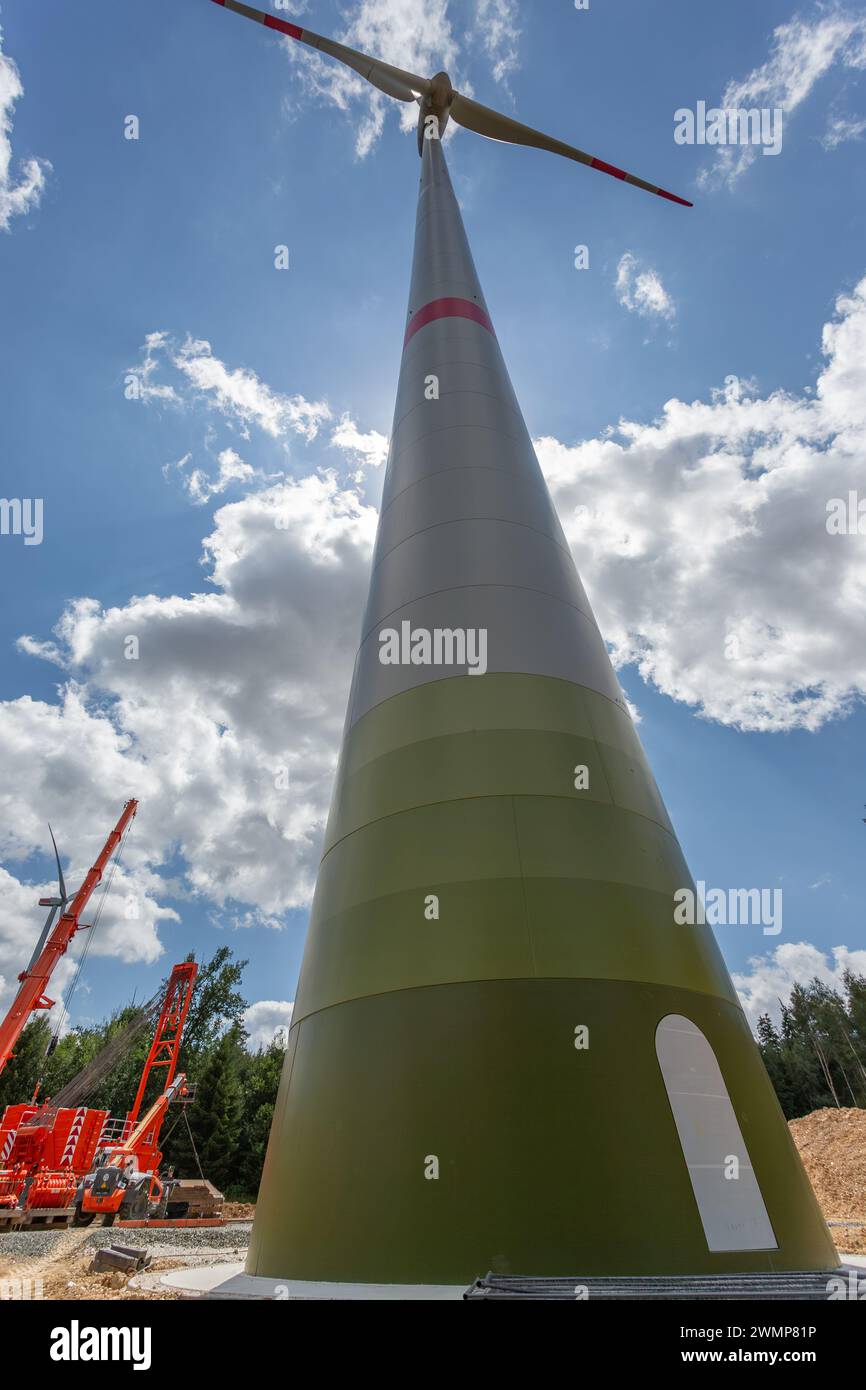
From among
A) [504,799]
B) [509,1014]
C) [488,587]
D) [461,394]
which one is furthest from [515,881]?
[461,394]

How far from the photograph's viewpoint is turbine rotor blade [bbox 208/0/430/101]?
17.2 m

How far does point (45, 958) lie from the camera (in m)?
27.6

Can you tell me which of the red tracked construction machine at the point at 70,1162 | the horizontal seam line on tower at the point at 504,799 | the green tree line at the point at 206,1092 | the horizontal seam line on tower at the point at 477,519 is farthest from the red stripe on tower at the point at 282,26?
the green tree line at the point at 206,1092

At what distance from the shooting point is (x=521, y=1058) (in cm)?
420

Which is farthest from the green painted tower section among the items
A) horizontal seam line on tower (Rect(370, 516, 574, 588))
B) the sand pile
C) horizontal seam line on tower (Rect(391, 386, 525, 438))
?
the sand pile

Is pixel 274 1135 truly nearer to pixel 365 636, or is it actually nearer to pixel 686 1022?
pixel 686 1022

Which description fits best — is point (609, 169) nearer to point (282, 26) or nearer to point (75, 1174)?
point (282, 26)

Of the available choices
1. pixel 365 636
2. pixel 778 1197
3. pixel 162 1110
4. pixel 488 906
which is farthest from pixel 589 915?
pixel 162 1110

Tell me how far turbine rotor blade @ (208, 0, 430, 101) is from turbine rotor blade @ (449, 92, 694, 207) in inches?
54.9

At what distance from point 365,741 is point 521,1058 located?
335 cm

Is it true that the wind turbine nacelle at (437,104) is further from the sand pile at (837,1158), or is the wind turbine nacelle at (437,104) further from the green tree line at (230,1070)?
the green tree line at (230,1070)

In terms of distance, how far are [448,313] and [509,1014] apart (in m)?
11.8

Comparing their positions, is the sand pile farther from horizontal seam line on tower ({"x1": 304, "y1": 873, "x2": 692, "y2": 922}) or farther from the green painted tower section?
horizontal seam line on tower ({"x1": 304, "y1": 873, "x2": 692, "y2": 922})

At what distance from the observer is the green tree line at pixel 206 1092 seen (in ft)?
148
